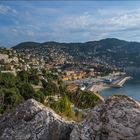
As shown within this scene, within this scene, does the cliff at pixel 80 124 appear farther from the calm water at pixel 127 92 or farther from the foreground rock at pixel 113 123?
the calm water at pixel 127 92

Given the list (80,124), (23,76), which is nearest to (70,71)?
(23,76)

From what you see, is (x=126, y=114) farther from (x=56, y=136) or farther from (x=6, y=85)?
(x=6, y=85)

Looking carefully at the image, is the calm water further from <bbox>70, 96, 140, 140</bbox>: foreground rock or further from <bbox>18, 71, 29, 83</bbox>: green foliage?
<bbox>70, 96, 140, 140</bbox>: foreground rock

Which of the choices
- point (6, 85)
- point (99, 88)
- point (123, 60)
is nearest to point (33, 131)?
point (6, 85)

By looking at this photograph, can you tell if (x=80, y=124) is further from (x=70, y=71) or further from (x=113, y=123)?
(x=70, y=71)

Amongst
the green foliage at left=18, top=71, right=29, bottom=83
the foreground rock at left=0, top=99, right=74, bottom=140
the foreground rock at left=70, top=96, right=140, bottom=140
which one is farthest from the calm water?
the foreground rock at left=70, top=96, right=140, bottom=140

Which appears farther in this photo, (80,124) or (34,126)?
(34,126)
